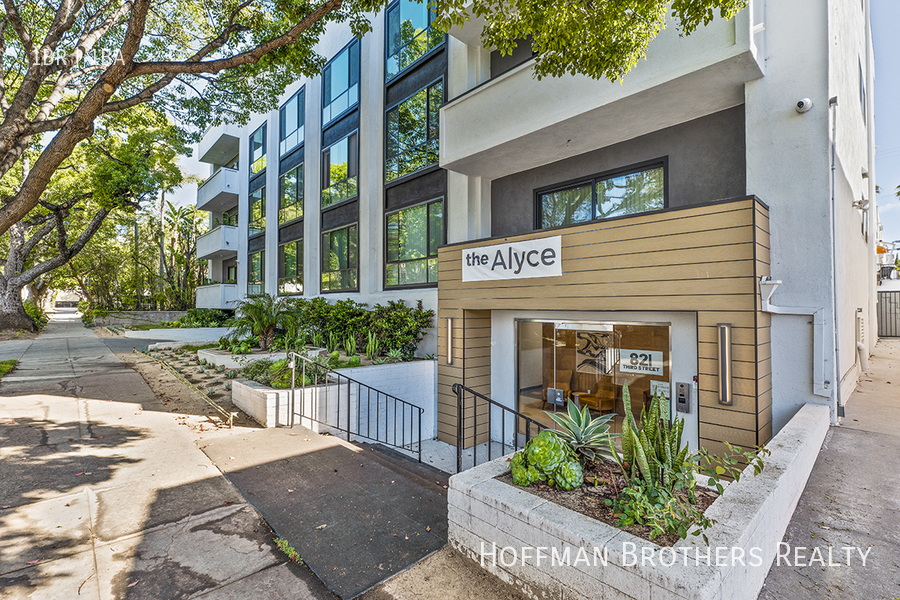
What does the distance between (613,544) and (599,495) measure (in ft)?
2.34

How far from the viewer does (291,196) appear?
16.6m

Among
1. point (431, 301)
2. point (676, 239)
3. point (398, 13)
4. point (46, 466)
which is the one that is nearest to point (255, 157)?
point (398, 13)

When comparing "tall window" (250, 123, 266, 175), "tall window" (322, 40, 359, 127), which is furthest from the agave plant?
"tall window" (250, 123, 266, 175)

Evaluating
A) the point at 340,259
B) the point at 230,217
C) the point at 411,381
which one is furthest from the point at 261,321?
the point at 230,217

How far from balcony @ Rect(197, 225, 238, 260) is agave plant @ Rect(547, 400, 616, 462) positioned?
2088 cm

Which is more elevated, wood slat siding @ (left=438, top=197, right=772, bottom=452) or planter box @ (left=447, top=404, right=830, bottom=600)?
wood slat siding @ (left=438, top=197, right=772, bottom=452)

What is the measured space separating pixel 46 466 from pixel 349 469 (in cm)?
331

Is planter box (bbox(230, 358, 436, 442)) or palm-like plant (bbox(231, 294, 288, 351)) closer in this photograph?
planter box (bbox(230, 358, 436, 442))

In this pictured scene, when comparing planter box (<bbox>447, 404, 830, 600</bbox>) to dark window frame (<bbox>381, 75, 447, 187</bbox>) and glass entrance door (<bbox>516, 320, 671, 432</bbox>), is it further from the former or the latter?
dark window frame (<bbox>381, 75, 447, 187</bbox>)

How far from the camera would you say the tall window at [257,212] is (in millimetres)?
18812

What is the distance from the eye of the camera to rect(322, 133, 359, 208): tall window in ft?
42.7

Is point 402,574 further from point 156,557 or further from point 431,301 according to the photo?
point 431,301

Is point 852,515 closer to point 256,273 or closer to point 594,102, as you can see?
point 594,102

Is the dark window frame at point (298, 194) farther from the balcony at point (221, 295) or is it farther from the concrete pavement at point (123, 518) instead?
the concrete pavement at point (123, 518)
